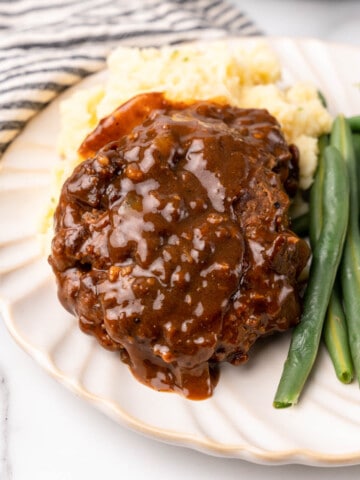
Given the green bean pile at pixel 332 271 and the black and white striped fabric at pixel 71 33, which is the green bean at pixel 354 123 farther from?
the black and white striped fabric at pixel 71 33

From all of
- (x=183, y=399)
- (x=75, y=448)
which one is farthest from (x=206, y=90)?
(x=75, y=448)

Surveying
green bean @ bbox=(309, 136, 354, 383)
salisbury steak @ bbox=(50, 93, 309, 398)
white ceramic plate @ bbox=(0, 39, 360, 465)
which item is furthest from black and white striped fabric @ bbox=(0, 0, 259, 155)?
green bean @ bbox=(309, 136, 354, 383)

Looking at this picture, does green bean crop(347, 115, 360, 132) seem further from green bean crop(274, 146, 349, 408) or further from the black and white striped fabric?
the black and white striped fabric

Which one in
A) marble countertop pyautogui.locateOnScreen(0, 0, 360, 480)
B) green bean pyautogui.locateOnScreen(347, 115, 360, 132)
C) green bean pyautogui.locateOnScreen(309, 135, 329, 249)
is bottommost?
marble countertop pyautogui.locateOnScreen(0, 0, 360, 480)

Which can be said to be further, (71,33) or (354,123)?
(71,33)

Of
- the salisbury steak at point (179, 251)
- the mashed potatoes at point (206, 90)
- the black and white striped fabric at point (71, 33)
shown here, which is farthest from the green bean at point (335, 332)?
the black and white striped fabric at point (71, 33)

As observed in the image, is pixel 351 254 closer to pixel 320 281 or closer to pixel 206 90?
pixel 320 281

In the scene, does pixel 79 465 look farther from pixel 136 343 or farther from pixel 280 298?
pixel 280 298
